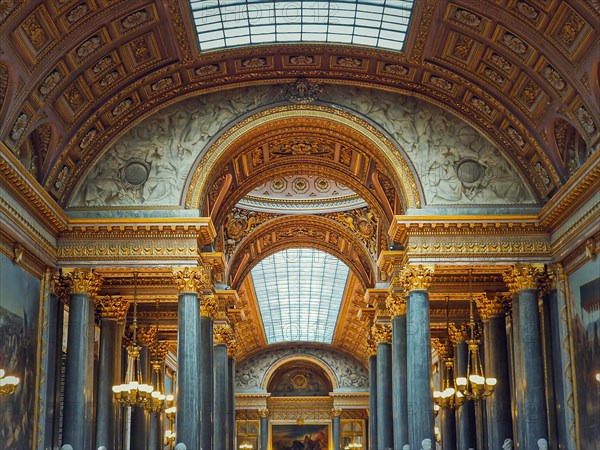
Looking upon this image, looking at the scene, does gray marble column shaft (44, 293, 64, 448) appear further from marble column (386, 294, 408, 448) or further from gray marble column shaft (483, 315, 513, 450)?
gray marble column shaft (483, 315, 513, 450)

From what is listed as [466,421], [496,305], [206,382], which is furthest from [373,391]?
[206,382]

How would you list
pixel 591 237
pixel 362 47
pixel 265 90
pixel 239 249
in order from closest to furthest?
pixel 591 237 → pixel 362 47 → pixel 265 90 → pixel 239 249

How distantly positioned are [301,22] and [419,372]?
9.91 metres

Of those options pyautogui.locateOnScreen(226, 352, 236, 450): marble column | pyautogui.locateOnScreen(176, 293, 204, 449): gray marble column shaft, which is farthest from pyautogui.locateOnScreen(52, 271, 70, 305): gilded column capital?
pyautogui.locateOnScreen(226, 352, 236, 450): marble column

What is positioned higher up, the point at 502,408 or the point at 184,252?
the point at 184,252

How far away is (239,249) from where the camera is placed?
36844 millimetres

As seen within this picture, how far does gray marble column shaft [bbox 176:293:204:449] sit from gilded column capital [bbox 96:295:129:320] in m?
5.31

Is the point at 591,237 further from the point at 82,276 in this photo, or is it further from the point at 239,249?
the point at 239,249

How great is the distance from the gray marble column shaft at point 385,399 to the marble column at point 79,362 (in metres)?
13.8

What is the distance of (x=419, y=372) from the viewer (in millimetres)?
24828

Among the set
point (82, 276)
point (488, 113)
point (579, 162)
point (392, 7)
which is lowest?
point (82, 276)

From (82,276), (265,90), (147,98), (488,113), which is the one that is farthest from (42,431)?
(488,113)

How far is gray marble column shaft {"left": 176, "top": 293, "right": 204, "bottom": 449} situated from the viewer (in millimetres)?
24422

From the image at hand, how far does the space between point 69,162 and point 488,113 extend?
11.8 m
